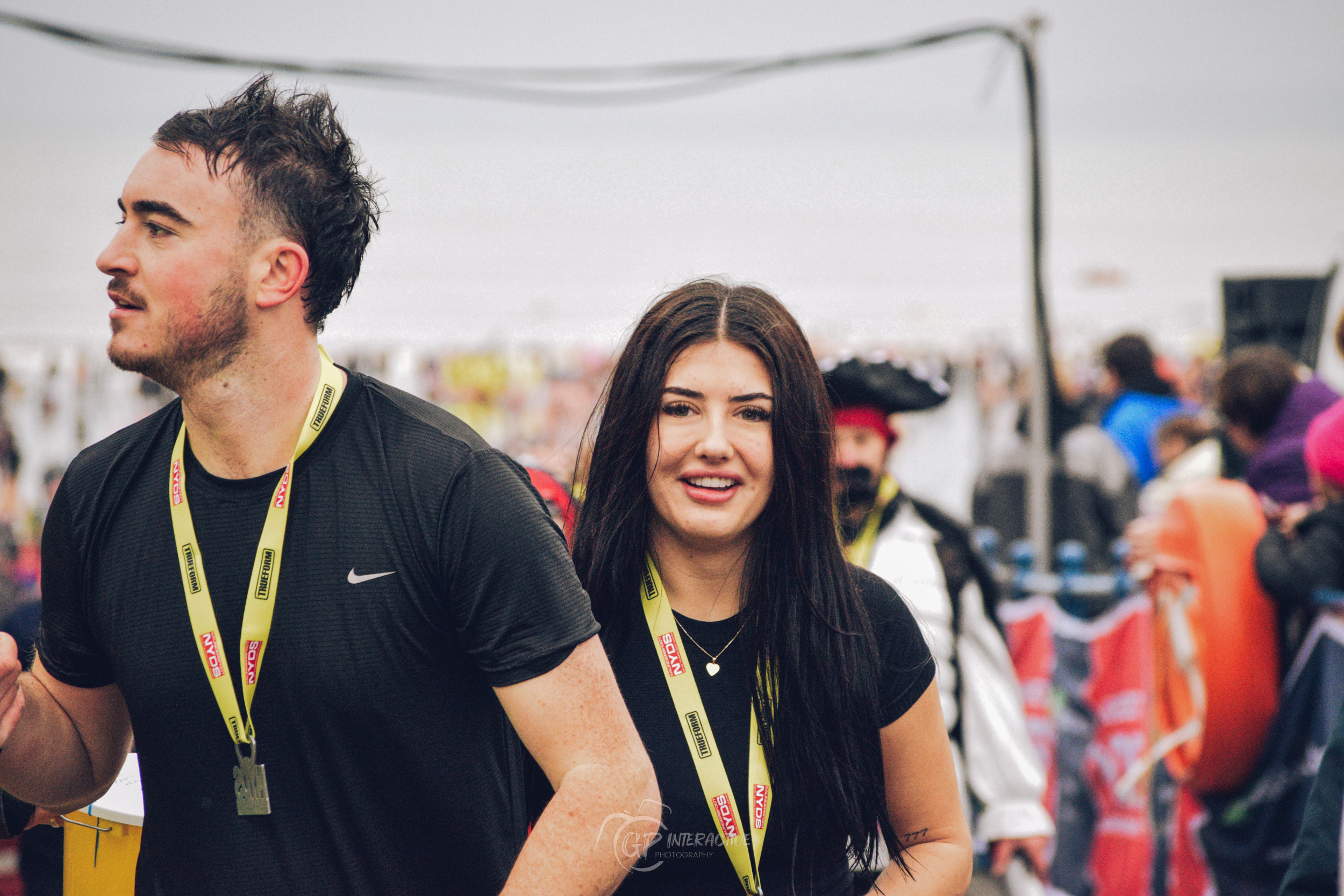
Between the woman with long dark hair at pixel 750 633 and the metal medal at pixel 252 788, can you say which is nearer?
the metal medal at pixel 252 788

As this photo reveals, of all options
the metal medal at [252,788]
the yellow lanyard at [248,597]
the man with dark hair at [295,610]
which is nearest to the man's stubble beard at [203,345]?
the man with dark hair at [295,610]

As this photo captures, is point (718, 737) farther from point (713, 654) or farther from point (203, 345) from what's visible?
point (203, 345)

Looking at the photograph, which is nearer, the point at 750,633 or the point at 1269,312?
the point at 750,633

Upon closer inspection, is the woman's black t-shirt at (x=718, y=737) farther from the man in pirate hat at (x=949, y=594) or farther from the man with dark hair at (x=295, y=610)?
the man in pirate hat at (x=949, y=594)

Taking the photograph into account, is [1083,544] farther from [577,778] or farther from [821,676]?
[577,778]

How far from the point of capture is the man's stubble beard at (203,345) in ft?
4.97

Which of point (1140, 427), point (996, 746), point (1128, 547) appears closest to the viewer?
point (996, 746)

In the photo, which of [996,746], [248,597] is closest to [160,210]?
[248,597]

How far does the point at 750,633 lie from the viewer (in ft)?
5.99

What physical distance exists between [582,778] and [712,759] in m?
0.40

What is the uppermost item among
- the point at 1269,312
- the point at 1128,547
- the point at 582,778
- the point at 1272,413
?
the point at 1269,312

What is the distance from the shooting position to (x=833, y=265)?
52.0 ft

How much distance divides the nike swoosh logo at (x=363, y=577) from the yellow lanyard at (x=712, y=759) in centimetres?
53

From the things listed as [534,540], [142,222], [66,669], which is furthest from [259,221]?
[66,669]
